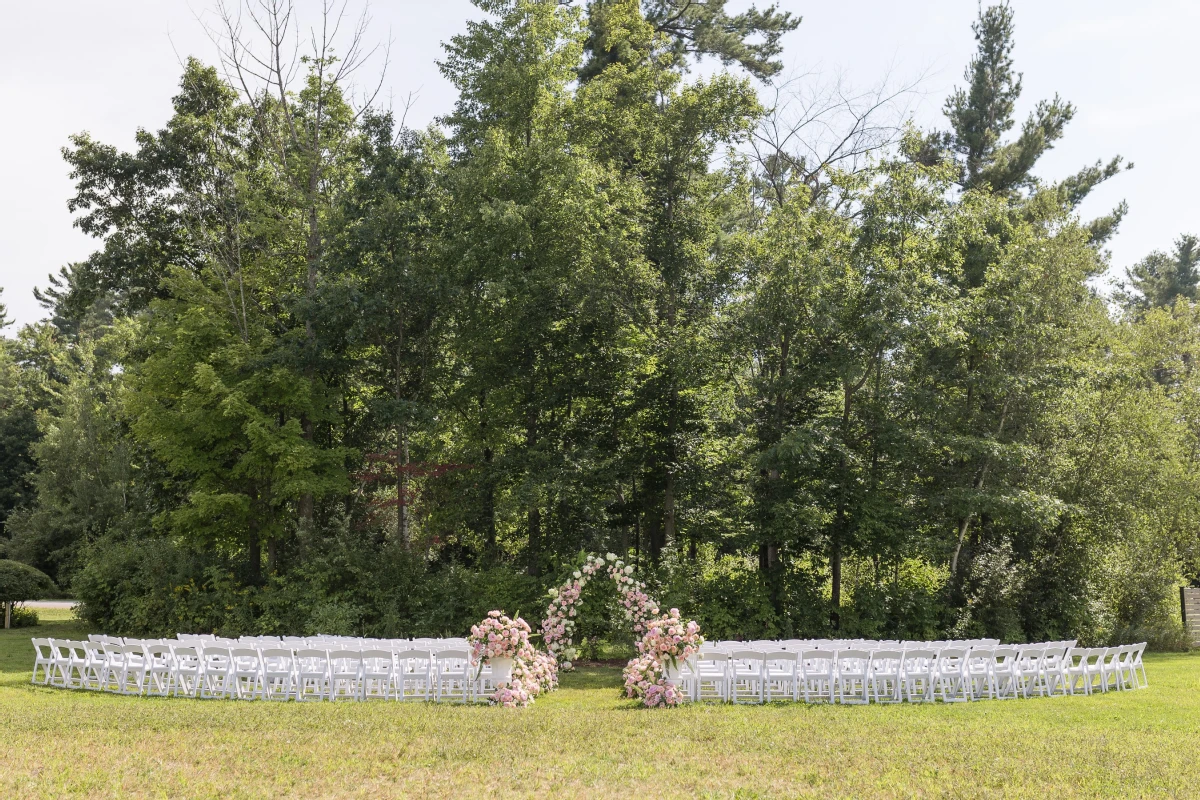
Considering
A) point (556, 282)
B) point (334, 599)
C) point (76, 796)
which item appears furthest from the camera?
point (556, 282)

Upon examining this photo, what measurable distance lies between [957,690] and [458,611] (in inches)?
436

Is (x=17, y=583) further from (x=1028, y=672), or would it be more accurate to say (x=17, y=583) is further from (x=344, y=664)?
(x=1028, y=672)

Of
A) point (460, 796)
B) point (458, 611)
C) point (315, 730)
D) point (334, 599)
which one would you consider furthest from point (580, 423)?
point (460, 796)

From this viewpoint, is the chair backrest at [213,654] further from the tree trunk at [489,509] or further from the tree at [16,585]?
the tree at [16,585]

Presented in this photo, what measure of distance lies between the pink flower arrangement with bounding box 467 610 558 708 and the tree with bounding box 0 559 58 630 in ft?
61.0

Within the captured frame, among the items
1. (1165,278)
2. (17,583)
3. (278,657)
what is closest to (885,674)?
(278,657)

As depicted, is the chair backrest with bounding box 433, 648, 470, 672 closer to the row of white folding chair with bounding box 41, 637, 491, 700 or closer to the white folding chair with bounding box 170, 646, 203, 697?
the row of white folding chair with bounding box 41, 637, 491, 700

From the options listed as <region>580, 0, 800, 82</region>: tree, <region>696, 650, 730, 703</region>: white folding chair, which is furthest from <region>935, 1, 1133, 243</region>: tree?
<region>696, 650, 730, 703</region>: white folding chair

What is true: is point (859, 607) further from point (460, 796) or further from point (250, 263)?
point (250, 263)

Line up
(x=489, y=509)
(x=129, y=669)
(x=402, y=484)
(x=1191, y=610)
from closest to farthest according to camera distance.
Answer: (x=129, y=669)
(x=402, y=484)
(x=489, y=509)
(x=1191, y=610)

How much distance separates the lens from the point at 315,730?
10.2 m

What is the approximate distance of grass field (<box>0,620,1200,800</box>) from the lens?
8023 millimetres

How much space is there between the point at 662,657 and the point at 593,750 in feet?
10.6

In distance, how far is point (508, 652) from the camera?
1263 cm
